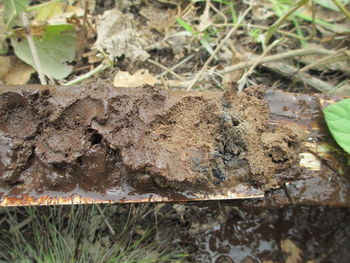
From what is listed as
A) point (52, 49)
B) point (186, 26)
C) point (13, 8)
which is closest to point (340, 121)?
point (186, 26)

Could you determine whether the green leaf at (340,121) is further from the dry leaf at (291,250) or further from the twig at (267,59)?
the dry leaf at (291,250)

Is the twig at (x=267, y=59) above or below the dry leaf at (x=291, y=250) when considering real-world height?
above

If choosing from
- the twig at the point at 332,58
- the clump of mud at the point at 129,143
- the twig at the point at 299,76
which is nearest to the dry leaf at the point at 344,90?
the twig at the point at 299,76

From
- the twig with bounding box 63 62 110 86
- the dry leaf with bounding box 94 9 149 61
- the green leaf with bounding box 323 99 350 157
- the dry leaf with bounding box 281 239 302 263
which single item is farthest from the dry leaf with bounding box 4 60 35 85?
the dry leaf with bounding box 281 239 302 263

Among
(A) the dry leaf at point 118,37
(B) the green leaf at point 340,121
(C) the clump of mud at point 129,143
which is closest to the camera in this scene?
(C) the clump of mud at point 129,143

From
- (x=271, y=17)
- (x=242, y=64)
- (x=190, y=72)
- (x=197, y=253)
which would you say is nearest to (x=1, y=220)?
(x=197, y=253)

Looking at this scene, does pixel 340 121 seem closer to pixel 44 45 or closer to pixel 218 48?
pixel 218 48
